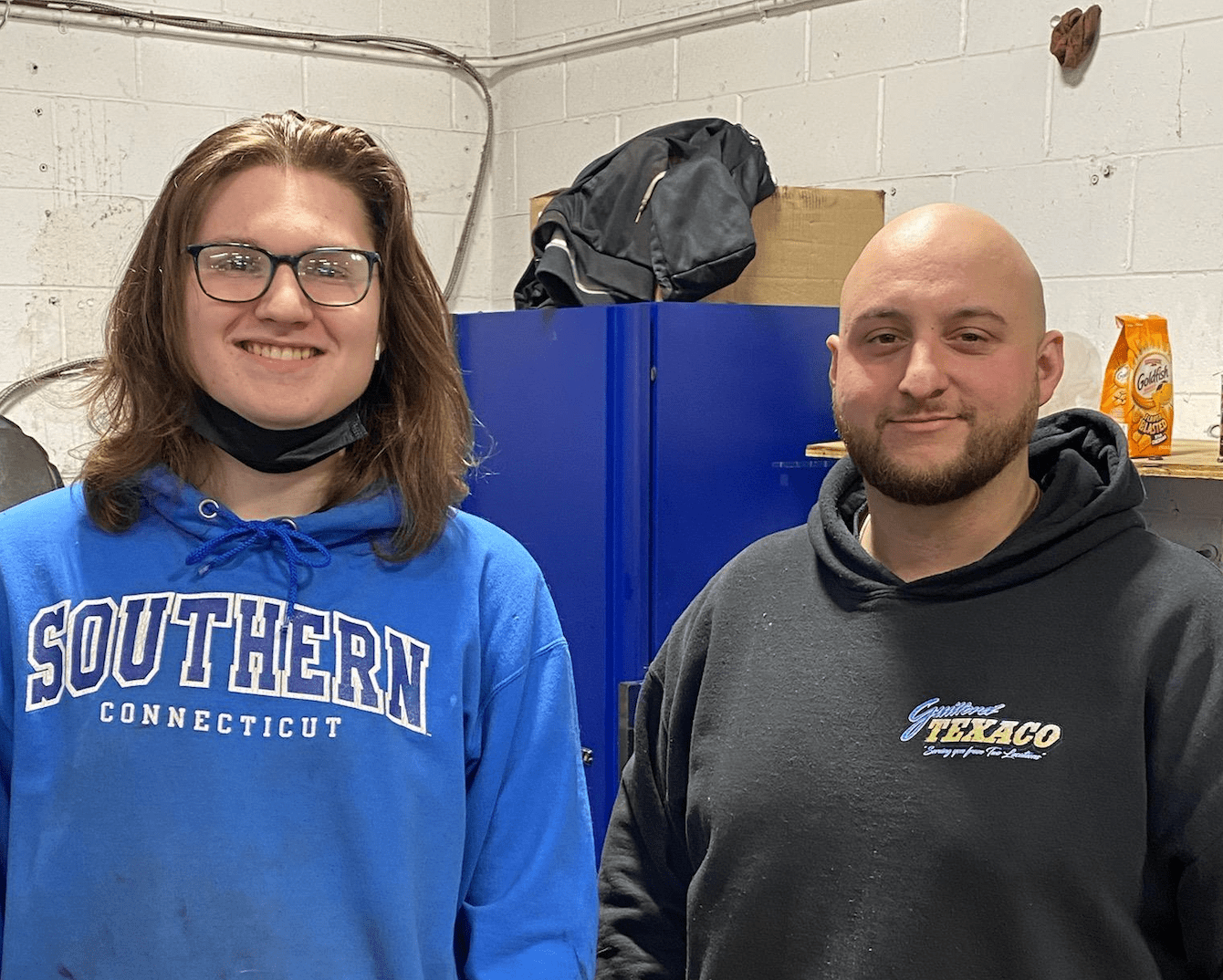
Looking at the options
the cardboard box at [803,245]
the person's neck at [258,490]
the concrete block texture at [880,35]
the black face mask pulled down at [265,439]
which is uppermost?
the concrete block texture at [880,35]

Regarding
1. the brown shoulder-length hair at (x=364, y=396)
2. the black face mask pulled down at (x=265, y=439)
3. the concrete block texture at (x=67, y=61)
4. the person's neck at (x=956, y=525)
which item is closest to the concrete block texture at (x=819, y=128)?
the concrete block texture at (x=67, y=61)

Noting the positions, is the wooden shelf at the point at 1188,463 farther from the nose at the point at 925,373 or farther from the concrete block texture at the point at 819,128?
the concrete block texture at the point at 819,128

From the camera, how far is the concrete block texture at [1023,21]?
2297 mm

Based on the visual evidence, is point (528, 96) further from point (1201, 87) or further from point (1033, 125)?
point (1201, 87)

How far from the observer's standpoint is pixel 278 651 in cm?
107

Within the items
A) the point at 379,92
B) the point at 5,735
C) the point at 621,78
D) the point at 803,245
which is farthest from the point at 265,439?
the point at 379,92

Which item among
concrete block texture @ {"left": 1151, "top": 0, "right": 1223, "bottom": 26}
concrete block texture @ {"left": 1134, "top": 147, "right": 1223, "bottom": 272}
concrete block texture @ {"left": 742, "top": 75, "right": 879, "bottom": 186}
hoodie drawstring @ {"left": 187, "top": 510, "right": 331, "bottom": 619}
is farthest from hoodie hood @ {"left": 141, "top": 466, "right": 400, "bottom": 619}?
concrete block texture @ {"left": 742, "top": 75, "right": 879, "bottom": 186}

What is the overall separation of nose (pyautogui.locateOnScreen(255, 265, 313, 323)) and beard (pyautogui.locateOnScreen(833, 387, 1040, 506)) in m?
0.57

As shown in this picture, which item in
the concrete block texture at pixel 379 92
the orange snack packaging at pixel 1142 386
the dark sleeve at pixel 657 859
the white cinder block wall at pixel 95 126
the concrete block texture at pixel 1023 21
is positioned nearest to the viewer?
the dark sleeve at pixel 657 859

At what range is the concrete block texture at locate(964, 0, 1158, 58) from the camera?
230 cm

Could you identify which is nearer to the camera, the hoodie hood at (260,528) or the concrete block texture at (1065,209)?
the hoodie hood at (260,528)

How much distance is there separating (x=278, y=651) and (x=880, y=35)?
6.93 ft

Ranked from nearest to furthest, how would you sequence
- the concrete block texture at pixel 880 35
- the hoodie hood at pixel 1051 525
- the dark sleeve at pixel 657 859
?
the hoodie hood at pixel 1051 525 → the dark sleeve at pixel 657 859 → the concrete block texture at pixel 880 35

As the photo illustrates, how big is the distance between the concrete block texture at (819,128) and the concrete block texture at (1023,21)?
0.82 feet
